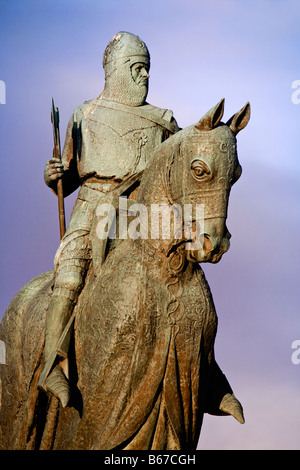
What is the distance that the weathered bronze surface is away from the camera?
25.6 ft

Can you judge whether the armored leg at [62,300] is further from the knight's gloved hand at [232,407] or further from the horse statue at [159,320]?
the knight's gloved hand at [232,407]

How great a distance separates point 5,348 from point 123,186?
206 centimetres

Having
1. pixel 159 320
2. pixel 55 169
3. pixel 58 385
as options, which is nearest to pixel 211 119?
pixel 159 320

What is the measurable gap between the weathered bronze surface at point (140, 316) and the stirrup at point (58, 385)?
1cm

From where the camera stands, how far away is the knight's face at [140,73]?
9.36 m

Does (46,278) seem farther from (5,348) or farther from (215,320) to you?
(215,320)

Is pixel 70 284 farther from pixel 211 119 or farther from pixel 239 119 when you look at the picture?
pixel 239 119

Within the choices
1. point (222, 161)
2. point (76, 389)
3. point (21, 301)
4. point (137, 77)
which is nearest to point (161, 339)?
point (76, 389)

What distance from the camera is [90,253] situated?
8.63 m

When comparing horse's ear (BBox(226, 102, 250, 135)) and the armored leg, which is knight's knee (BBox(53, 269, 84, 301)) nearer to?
the armored leg

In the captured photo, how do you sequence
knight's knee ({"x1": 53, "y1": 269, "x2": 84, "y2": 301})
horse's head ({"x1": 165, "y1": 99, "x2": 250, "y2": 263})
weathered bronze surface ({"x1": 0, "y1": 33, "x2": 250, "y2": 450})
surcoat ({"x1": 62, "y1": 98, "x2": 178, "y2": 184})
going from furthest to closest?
1. surcoat ({"x1": 62, "y1": 98, "x2": 178, "y2": 184})
2. knight's knee ({"x1": 53, "y1": 269, "x2": 84, "y2": 301})
3. weathered bronze surface ({"x1": 0, "y1": 33, "x2": 250, "y2": 450})
4. horse's head ({"x1": 165, "y1": 99, "x2": 250, "y2": 263})

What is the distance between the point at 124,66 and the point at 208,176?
2.10m

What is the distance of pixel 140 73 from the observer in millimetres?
9398

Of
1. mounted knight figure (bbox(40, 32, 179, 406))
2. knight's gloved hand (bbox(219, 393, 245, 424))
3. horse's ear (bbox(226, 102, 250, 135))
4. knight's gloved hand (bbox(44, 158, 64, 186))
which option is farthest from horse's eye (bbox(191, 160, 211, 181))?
knight's gloved hand (bbox(219, 393, 245, 424))
